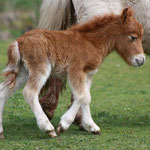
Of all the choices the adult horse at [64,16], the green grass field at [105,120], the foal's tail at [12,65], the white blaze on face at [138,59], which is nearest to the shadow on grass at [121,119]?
the green grass field at [105,120]

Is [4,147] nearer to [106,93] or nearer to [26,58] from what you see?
[26,58]

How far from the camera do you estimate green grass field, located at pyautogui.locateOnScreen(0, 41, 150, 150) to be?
17.0 feet

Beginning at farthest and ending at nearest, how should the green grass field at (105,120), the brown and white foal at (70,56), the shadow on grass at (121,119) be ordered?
the shadow on grass at (121,119) < the brown and white foal at (70,56) < the green grass field at (105,120)

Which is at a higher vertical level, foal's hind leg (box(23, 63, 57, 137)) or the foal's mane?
the foal's mane

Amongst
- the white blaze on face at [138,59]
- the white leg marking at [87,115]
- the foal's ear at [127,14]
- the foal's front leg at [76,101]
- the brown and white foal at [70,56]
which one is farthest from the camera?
the white blaze on face at [138,59]

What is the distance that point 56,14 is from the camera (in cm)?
711

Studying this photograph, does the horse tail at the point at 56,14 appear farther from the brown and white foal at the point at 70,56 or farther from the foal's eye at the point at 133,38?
the foal's eye at the point at 133,38

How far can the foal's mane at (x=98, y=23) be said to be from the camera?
19.1 feet

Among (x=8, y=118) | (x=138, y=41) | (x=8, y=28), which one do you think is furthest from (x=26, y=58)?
(x=8, y=28)

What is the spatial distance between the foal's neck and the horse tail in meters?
1.31

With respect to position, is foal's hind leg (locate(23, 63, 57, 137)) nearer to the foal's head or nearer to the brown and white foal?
the brown and white foal

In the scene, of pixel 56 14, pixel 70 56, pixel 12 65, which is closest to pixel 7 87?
pixel 12 65

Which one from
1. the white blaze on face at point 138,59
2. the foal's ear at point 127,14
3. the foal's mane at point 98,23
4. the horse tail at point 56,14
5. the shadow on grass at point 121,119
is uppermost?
the foal's ear at point 127,14

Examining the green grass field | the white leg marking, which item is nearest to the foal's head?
the green grass field
